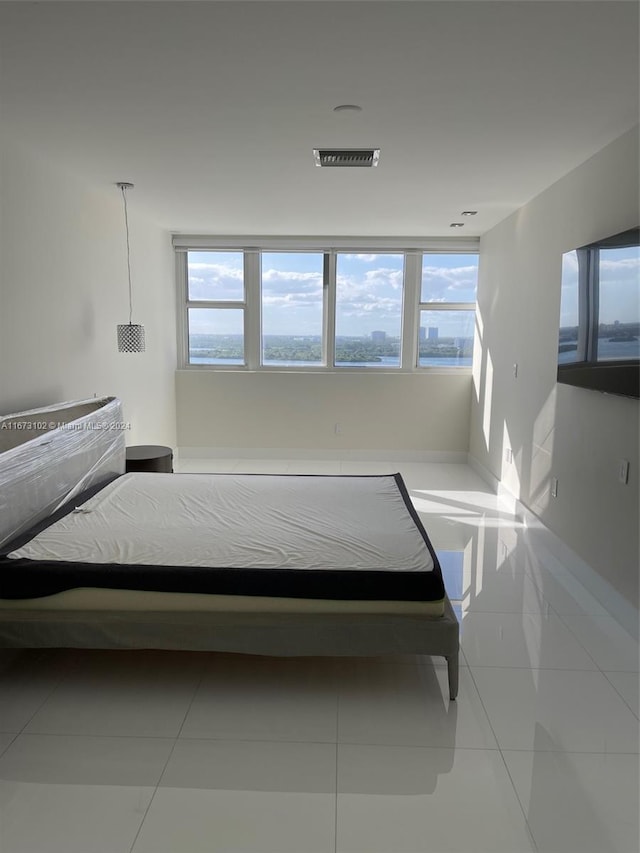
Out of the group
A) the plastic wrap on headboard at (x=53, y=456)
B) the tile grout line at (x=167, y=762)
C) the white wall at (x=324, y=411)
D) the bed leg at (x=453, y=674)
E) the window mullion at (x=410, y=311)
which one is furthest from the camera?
the white wall at (x=324, y=411)

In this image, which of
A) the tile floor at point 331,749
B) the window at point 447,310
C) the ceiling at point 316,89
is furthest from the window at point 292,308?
the tile floor at point 331,749

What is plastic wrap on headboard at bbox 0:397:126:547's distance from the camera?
270 cm

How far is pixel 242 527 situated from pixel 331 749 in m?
1.10

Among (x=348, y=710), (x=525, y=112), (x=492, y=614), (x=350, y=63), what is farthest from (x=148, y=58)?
(x=492, y=614)

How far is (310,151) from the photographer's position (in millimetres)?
3268

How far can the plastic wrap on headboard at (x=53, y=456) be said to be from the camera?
2.70 metres

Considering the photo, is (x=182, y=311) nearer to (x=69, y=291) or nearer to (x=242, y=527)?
(x=69, y=291)

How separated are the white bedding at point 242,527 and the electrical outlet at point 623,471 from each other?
1.08m

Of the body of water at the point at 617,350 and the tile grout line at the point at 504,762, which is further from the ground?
the body of water at the point at 617,350

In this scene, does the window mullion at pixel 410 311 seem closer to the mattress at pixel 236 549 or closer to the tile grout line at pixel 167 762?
the mattress at pixel 236 549

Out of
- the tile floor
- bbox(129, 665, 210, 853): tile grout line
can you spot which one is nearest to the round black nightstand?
the tile floor

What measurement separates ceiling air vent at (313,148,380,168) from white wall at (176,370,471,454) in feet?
10.3

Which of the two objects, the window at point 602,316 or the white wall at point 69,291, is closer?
the window at point 602,316

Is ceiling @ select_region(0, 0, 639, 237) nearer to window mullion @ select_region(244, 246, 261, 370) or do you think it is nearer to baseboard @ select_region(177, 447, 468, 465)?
window mullion @ select_region(244, 246, 261, 370)
